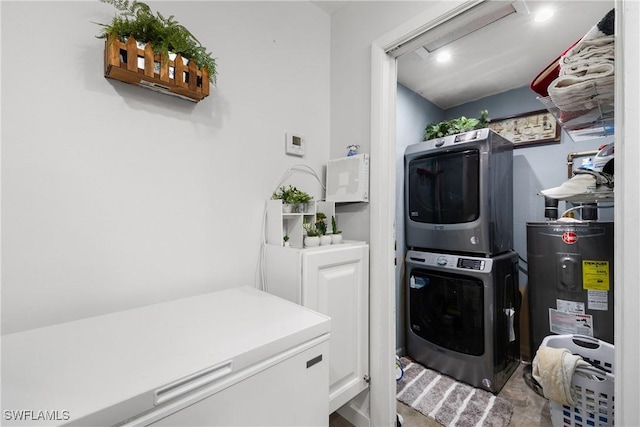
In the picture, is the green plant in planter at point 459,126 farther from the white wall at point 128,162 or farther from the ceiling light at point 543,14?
the white wall at point 128,162

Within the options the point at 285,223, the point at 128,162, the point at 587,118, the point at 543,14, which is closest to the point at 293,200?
the point at 285,223

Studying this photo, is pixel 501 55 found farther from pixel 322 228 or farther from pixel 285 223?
pixel 285 223

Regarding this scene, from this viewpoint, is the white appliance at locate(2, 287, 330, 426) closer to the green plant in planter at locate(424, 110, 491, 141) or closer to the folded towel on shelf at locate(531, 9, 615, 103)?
the folded towel on shelf at locate(531, 9, 615, 103)

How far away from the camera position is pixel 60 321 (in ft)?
3.07

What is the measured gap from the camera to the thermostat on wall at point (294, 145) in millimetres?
1553

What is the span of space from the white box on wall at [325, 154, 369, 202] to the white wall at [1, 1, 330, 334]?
0.30 metres

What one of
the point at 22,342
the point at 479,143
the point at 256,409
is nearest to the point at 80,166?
the point at 22,342

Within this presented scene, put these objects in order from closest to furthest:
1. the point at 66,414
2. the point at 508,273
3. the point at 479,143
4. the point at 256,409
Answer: the point at 66,414, the point at 256,409, the point at 479,143, the point at 508,273

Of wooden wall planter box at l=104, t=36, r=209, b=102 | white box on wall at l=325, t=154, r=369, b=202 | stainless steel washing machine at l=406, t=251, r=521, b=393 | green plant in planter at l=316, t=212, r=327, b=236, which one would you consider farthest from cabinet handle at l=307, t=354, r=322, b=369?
stainless steel washing machine at l=406, t=251, r=521, b=393

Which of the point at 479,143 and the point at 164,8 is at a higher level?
the point at 164,8

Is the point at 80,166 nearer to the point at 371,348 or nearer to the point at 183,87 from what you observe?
the point at 183,87

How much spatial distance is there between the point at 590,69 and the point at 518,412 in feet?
6.35

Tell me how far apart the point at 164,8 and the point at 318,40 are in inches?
35.0

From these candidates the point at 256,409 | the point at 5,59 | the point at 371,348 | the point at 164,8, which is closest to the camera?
the point at 256,409
